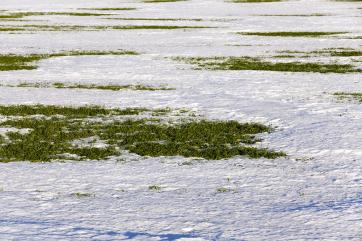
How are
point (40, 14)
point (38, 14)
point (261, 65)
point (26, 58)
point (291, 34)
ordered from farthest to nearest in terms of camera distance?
point (38, 14) → point (40, 14) → point (291, 34) → point (26, 58) → point (261, 65)

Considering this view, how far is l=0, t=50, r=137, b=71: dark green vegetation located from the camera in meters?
30.0

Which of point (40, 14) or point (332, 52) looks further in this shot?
point (40, 14)

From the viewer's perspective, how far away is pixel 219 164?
14273 mm

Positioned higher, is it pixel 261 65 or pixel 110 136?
pixel 110 136

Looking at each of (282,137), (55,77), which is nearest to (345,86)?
(282,137)

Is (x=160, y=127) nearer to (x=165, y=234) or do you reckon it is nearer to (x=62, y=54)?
(x=165, y=234)

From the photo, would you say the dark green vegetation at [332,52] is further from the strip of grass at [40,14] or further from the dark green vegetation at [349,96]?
the strip of grass at [40,14]

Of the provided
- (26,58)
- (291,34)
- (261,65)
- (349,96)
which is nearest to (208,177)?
(349,96)

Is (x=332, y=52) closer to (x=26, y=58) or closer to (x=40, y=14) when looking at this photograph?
(x=26, y=58)

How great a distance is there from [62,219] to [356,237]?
4.13 m

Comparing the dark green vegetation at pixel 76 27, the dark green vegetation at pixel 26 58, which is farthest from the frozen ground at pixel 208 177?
the dark green vegetation at pixel 76 27

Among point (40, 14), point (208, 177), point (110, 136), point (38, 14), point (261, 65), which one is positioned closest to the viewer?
point (208, 177)

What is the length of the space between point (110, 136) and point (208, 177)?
4.14m

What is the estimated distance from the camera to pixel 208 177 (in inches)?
523
